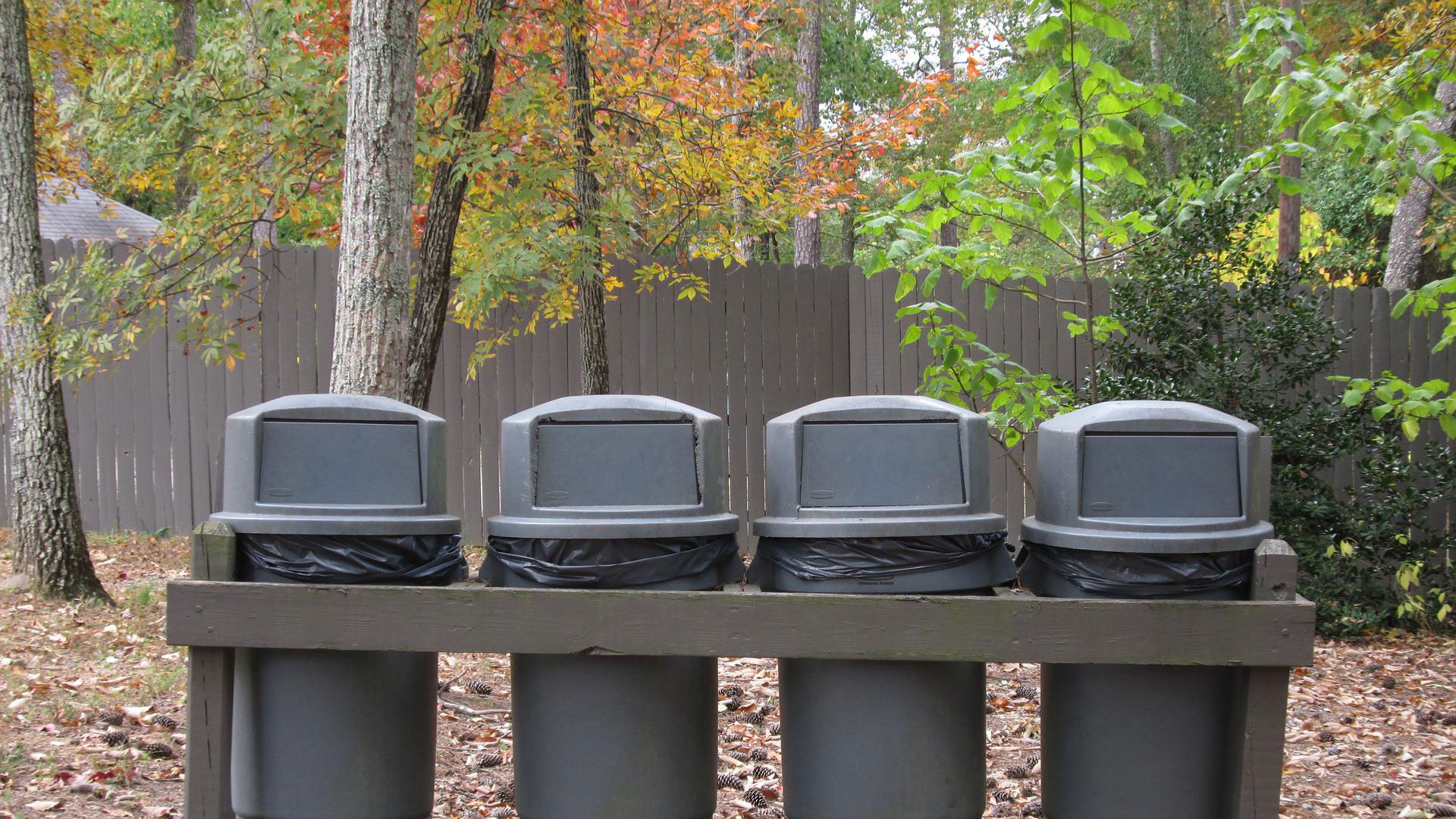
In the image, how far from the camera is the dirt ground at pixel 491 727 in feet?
12.8

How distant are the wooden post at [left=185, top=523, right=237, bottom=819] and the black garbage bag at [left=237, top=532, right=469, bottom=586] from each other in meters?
0.07

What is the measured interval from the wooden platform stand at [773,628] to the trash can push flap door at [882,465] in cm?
28

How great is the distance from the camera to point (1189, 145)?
740 inches

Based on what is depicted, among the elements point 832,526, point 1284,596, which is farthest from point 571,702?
point 1284,596

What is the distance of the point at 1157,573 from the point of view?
8.74ft

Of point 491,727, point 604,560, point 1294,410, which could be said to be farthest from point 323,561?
point 1294,410

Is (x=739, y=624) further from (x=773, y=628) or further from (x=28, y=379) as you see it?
Result: (x=28, y=379)

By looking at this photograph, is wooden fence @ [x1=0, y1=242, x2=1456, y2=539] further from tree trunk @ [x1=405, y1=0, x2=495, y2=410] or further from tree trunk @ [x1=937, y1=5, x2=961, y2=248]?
tree trunk @ [x1=937, y1=5, x2=961, y2=248]

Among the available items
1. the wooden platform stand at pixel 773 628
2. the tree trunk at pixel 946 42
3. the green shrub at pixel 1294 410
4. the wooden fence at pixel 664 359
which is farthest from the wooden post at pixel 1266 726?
the tree trunk at pixel 946 42

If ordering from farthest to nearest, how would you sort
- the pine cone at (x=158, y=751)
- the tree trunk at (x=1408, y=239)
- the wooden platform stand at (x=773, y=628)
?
the tree trunk at (x=1408, y=239) < the pine cone at (x=158, y=751) < the wooden platform stand at (x=773, y=628)

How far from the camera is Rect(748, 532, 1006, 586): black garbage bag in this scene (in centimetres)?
270

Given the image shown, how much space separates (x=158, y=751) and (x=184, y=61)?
4346 mm

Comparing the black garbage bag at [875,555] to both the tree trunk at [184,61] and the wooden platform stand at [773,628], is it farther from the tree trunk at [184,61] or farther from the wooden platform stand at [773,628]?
the tree trunk at [184,61]

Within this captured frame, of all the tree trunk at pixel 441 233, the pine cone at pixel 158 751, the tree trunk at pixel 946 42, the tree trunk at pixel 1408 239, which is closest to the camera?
the pine cone at pixel 158 751
